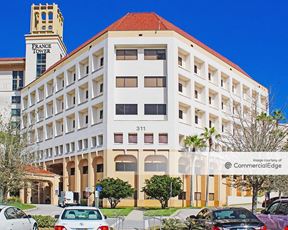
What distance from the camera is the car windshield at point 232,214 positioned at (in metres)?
19.0

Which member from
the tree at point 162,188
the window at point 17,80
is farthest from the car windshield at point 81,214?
the window at point 17,80

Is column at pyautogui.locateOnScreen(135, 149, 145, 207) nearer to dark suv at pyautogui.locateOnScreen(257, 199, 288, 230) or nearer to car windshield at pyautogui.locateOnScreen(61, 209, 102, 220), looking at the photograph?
dark suv at pyautogui.locateOnScreen(257, 199, 288, 230)

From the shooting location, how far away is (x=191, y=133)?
216 feet

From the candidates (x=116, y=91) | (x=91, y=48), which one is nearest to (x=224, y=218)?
(x=116, y=91)

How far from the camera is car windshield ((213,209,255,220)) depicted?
19031mm

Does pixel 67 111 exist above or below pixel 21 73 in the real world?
below

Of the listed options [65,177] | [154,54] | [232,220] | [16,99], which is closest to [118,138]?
[154,54]

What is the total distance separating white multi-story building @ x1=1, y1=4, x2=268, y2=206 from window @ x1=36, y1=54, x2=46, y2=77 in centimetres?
2232

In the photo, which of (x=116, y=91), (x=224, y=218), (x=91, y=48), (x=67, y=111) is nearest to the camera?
(x=224, y=218)

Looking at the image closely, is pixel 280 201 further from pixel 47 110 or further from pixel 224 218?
pixel 47 110

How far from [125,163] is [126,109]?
636cm

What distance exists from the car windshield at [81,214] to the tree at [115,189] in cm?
3781

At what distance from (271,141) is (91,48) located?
3803 centimetres

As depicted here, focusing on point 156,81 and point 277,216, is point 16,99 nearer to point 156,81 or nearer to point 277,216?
point 156,81
